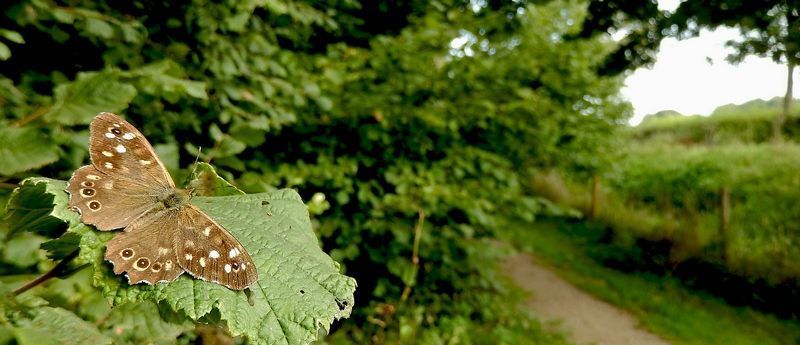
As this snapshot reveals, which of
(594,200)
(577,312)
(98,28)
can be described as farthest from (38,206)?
(594,200)

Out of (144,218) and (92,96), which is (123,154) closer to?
(144,218)

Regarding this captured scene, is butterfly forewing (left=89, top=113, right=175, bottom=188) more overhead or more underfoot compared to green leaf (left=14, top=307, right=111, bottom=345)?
more overhead

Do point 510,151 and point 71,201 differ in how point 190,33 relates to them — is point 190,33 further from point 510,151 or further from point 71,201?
point 510,151

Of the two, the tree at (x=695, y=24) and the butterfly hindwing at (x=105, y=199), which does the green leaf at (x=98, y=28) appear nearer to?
the butterfly hindwing at (x=105, y=199)

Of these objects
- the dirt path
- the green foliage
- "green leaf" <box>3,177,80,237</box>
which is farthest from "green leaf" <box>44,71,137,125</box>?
the green foliage

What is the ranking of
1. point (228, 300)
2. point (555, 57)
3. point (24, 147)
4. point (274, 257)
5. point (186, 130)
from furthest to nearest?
1. point (555, 57)
2. point (186, 130)
3. point (24, 147)
4. point (274, 257)
5. point (228, 300)

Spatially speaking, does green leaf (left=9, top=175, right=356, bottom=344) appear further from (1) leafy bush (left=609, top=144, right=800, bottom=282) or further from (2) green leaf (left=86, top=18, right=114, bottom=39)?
(1) leafy bush (left=609, top=144, right=800, bottom=282)

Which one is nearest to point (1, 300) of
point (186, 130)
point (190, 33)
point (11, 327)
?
point (11, 327)
